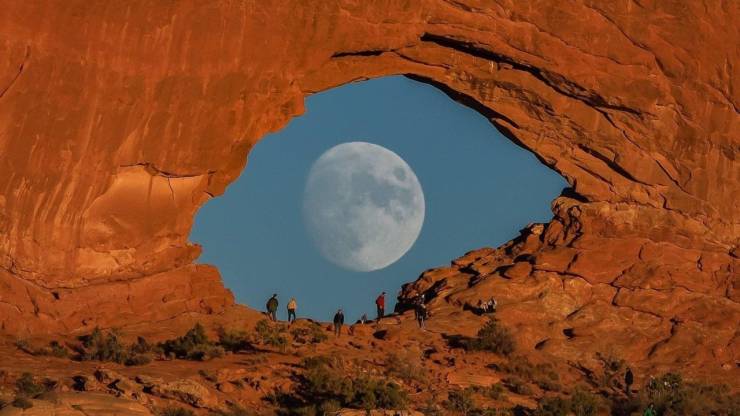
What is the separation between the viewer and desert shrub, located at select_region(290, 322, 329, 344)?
40312mm

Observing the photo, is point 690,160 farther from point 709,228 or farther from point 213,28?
point 213,28

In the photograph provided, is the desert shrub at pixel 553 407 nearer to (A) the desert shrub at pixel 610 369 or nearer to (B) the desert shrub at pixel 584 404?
(B) the desert shrub at pixel 584 404

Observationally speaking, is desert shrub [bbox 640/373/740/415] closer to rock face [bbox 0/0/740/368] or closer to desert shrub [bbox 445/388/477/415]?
rock face [bbox 0/0/740/368]

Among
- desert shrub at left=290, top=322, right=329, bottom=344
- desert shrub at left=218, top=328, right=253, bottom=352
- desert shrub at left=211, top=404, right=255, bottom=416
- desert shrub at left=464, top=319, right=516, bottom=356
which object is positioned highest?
desert shrub at left=464, top=319, right=516, bottom=356

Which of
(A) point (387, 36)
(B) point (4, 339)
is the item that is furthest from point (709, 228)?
(B) point (4, 339)

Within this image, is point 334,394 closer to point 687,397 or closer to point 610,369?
point 687,397

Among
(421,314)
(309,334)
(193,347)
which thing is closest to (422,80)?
(421,314)

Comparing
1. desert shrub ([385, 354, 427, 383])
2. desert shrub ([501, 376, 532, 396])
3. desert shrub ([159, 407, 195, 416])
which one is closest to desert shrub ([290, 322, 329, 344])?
desert shrub ([385, 354, 427, 383])

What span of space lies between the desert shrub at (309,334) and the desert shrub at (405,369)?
6.90ft

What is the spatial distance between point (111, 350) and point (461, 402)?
8.54 m

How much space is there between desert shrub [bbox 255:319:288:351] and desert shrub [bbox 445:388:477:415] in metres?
4.86

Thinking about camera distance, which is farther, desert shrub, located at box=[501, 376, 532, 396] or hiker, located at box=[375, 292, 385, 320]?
hiker, located at box=[375, 292, 385, 320]

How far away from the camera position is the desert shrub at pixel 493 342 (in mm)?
41344

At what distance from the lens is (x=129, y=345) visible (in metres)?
38.2
